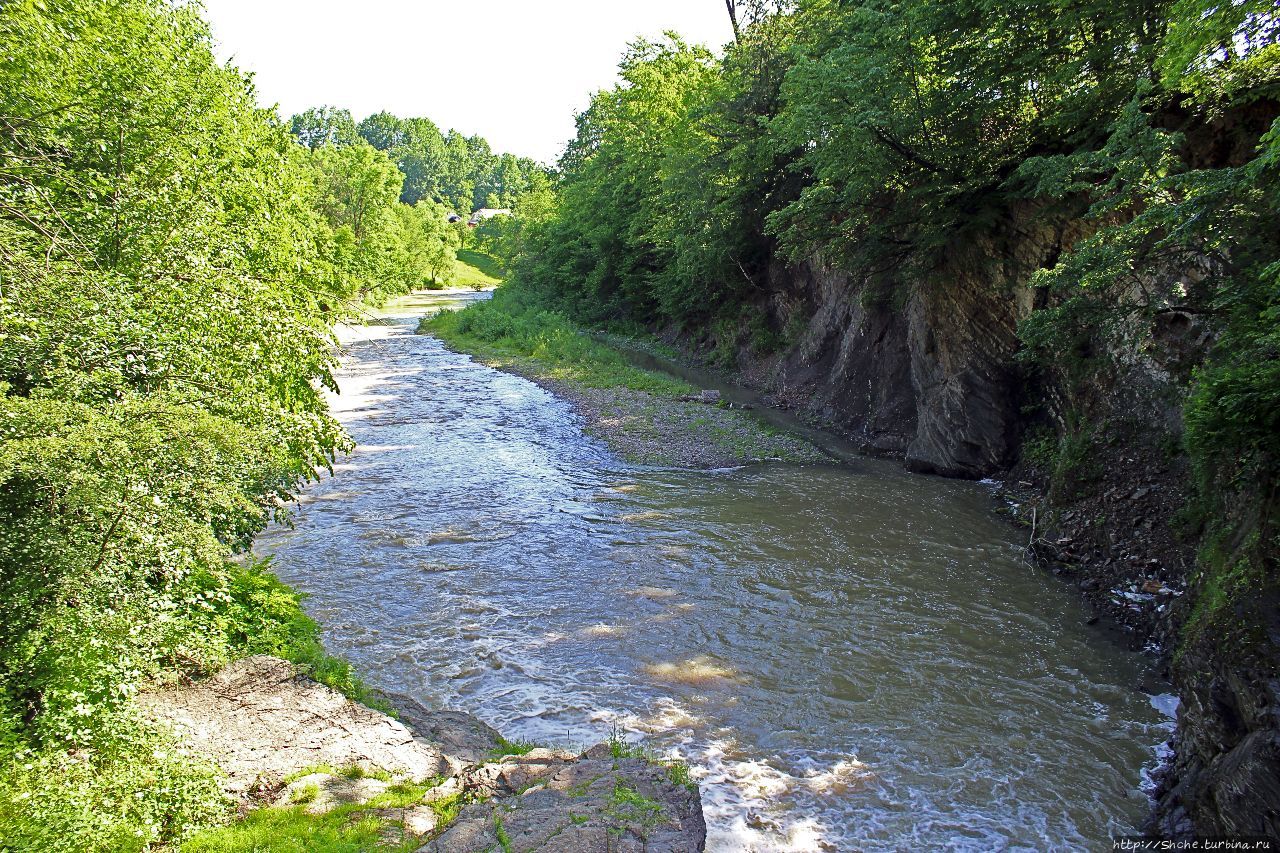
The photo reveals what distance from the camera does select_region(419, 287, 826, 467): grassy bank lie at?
61.2ft

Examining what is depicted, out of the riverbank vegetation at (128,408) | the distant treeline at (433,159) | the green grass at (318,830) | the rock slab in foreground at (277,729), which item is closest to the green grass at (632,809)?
the green grass at (318,830)

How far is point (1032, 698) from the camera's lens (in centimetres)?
839

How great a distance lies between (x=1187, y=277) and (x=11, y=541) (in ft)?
44.8

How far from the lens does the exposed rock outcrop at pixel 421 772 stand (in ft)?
17.5

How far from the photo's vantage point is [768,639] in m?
9.75

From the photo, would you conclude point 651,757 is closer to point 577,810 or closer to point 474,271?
point 577,810

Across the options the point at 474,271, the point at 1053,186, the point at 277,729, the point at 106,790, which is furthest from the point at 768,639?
the point at 474,271

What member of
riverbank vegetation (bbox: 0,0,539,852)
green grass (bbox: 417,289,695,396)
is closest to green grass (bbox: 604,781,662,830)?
riverbank vegetation (bbox: 0,0,539,852)

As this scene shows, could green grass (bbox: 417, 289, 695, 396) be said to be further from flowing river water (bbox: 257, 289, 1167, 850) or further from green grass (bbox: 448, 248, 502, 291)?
green grass (bbox: 448, 248, 502, 291)

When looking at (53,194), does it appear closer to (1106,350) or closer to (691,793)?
(691,793)

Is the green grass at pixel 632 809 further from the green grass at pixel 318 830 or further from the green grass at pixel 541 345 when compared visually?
the green grass at pixel 541 345

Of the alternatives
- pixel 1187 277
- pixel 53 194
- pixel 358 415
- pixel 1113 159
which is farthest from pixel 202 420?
pixel 358 415

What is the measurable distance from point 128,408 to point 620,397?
764 inches

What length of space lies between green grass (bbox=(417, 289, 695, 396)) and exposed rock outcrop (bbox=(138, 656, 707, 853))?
61.5 feet
